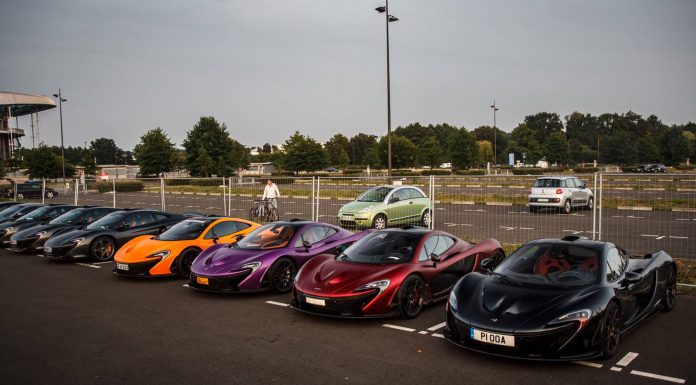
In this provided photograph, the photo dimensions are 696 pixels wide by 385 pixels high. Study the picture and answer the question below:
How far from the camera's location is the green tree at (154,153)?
62438 mm

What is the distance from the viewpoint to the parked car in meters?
7.10

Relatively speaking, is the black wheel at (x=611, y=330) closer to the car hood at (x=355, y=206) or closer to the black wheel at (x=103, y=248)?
the car hood at (x=355, y=206)

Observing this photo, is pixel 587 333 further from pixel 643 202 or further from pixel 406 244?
pixel 643 202

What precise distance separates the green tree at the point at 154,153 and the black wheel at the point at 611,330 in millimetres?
62750

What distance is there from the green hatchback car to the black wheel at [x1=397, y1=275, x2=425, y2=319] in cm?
815

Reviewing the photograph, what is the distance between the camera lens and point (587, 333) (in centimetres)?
541

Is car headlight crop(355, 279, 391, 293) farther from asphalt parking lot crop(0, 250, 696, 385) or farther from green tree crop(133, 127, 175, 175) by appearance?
green tree crop(133, 127, 175, 175)

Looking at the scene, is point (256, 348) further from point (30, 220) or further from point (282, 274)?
point (30, 220)

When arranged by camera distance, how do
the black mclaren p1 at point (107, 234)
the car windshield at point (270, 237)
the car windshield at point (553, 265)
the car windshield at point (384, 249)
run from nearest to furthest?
the car windshield at point (553, 265), the car windshield at point (384, 249), the car windshield at point (270, 237), the black mclaren p1 at point (107, 234)

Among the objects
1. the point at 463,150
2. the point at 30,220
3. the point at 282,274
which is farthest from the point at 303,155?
the point at 282,274

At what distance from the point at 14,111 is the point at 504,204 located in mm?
104133

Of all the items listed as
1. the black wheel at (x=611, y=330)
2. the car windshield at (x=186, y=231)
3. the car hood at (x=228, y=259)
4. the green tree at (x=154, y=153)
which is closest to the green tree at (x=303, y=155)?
the green tree at (x=154, y=153)

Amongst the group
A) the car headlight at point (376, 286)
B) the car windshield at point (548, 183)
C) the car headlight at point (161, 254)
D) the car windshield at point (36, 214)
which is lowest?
the car headlight at point (161, 254)

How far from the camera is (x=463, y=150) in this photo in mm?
76375
